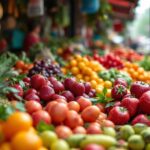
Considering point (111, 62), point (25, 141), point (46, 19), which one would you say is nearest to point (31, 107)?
point (25, 141)

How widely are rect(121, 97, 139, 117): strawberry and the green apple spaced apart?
3.14ft

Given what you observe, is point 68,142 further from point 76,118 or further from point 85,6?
point 85,6

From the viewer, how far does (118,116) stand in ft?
9.36

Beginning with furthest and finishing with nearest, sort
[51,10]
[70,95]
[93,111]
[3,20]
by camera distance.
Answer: [51,10] < [3,20] < [70,95] < [93,111]

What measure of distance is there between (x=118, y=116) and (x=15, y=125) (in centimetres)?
105

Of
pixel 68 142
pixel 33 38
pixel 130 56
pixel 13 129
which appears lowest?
pixel 130 56

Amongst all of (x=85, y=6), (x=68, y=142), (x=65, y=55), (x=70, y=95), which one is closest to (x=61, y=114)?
(x=68, y=142)

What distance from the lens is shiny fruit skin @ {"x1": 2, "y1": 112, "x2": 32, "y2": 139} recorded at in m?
2.06

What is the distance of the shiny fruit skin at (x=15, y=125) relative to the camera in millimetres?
2057

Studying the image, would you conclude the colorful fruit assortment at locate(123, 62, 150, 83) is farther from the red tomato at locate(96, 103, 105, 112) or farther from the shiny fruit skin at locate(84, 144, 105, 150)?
the shiny fruit skin at locate(84, 144, 105, 150)

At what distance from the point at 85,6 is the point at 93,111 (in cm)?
550

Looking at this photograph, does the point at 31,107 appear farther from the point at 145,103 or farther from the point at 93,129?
the point at 145,103

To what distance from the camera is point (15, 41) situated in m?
9.71

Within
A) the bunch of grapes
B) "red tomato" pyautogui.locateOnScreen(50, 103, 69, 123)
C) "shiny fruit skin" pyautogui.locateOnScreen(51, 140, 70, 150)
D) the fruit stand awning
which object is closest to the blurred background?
the fruit stand awning
